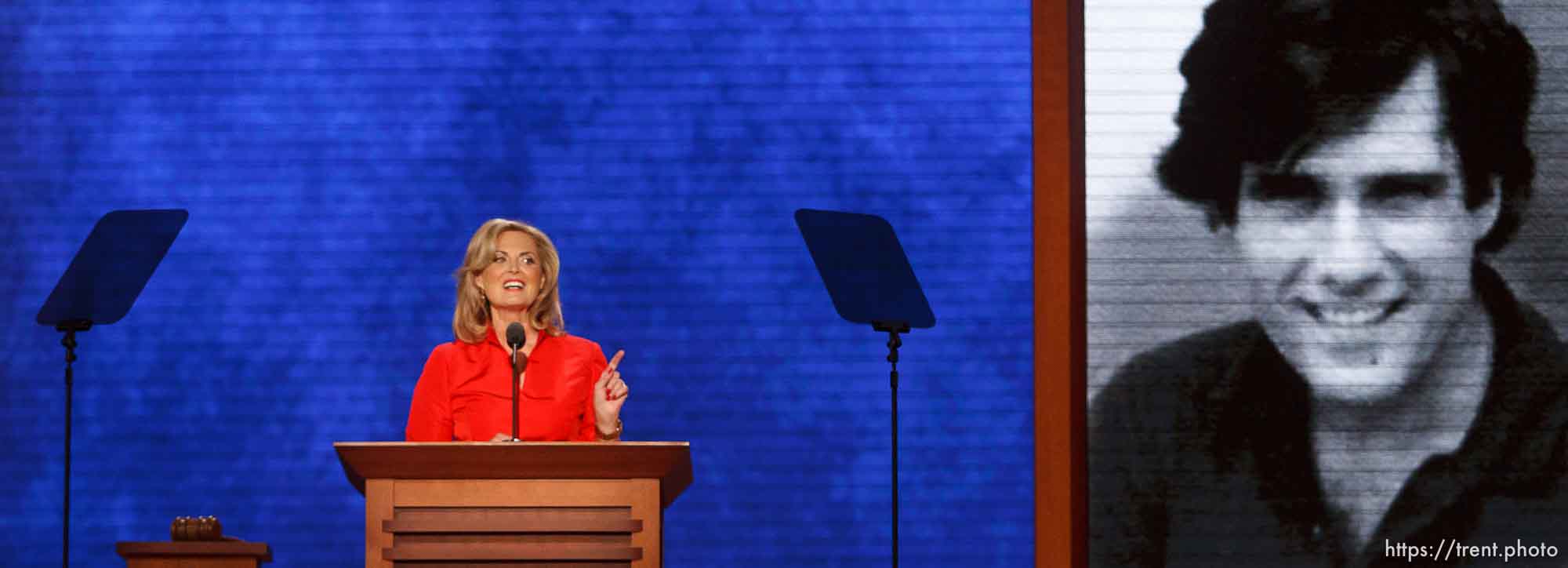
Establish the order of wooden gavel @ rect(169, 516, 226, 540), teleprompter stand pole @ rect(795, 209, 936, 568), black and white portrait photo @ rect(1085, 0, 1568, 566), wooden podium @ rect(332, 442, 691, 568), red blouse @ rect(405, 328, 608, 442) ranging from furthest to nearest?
black and white portrait photo @ rect(1085, 0, 1568, 566) < teleprompter stand pole @ rect(795, 209, 936, 568) < red blouse @ rect(405, 328, 608, 442) < wooden gavel @ rect(169, 516, 226, 540) < wooden podium @ rect(332, 442, 691, 568)

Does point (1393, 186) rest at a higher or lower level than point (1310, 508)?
higher

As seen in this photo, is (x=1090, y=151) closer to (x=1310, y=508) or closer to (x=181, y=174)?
(x=1310, y=508)

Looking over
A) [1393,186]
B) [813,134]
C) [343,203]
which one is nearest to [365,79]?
[343,203]

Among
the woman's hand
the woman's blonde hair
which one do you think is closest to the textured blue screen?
the woman's blonde hair

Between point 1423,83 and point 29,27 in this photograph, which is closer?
point 1423,83

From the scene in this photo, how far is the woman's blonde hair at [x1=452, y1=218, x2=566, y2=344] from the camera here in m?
4.43

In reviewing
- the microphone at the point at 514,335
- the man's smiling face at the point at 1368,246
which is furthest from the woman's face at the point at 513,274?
the man's smiling face at the point at 1368,246

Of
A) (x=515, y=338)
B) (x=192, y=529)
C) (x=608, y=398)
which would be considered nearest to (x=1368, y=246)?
(x=608, y=398)

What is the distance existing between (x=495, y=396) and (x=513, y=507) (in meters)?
0.89

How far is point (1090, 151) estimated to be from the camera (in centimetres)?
488

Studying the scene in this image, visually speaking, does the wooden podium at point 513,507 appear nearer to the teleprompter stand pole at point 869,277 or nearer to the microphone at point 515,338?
the microphone at point 515,338

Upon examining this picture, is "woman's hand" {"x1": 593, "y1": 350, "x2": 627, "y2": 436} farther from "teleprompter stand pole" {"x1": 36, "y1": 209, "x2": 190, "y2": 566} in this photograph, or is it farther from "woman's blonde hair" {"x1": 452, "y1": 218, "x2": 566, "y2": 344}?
"teleprompter stand pole" {"x1": 36, "y1": 209, "x2": 190, "y2": 566}

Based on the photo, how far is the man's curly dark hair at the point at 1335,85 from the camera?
4.89 meters

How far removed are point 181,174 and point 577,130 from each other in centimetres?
125
